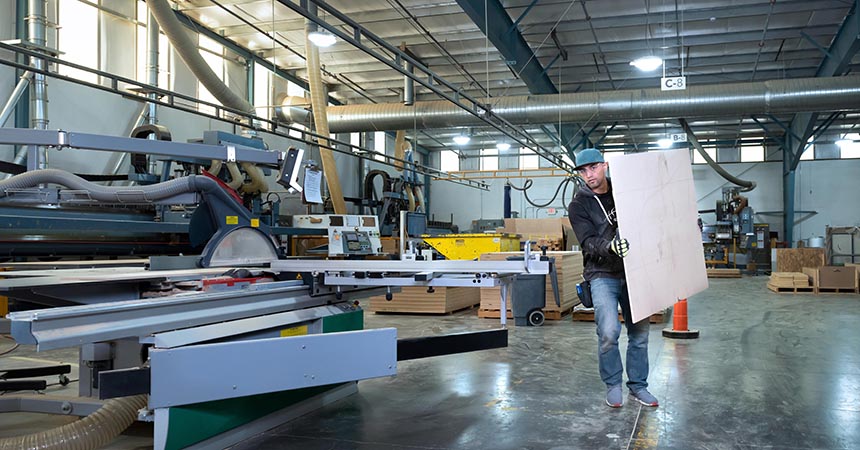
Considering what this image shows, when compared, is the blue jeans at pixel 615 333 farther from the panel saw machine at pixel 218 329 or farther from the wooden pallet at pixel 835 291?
the wooden pallet at pixel 835 291

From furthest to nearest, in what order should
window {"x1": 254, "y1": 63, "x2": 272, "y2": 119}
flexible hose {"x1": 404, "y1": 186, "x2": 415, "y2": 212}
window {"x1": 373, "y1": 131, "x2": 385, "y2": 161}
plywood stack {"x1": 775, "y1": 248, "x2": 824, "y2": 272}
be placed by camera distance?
window {"x1": 373, "y1": 131, "x2": 385, "y2": 161}
window {"x1": 254, "y1": 63, "x2": 272, "y2": 119}
flexible hose {"x1": 404, "y1": 186, "x2": 415, "y2": 212}
plywood stack {"x1": 775, "y1": 248, "x2": 824, "y2": 272}

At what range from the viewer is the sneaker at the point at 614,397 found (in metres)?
3.96

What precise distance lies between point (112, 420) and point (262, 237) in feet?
5.14

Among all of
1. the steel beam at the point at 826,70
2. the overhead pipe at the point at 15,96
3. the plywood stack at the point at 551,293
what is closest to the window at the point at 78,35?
the overhead pipe at the point at 15,96

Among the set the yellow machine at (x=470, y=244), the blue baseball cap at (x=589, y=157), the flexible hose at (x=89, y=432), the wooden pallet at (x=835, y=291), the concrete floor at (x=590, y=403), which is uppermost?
the blue baseball cap at (x=589, y=157)

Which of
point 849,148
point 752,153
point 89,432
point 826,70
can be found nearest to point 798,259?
point 826,70

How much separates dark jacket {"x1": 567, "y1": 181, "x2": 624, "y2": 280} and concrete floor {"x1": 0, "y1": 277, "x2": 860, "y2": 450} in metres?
0.91

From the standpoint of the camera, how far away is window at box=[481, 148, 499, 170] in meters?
25.4

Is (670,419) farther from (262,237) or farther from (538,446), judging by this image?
(262,237)

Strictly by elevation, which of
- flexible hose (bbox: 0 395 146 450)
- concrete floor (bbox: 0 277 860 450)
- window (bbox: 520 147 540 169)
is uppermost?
window (bbox: 520 147 540 169)

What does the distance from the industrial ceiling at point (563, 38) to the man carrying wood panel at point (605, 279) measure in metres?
5.89

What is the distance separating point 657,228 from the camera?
12.9 ft

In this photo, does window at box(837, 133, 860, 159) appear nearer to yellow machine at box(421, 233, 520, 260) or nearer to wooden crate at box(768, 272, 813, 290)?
wooden crate at box(768, 272, 813, 290)

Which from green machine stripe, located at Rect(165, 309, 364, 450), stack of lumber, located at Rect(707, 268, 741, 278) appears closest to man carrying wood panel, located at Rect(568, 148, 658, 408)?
green machine stripe, located at Rect(165, 309, 364, 450)
